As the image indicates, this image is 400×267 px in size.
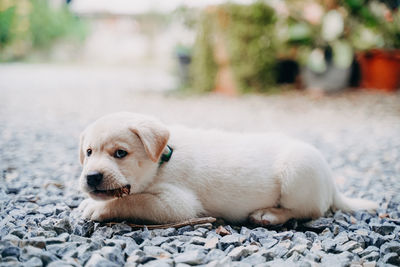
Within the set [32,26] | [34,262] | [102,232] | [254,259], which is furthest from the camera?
[32,26]

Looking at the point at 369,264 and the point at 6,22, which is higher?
the point at 6,22

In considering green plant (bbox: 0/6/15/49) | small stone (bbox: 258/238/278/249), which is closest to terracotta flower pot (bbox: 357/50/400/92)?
small stone (bbox: 258/238/278/249)

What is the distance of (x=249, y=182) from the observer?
8.10 feet

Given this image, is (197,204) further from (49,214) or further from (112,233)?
(49,214)

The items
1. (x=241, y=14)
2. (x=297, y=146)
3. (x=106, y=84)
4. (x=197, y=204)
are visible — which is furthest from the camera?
(x=106, y=84)

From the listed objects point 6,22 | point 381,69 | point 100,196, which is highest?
point 6,22

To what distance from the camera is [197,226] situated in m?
2.29

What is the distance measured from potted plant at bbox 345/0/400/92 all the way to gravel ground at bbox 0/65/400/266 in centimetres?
220

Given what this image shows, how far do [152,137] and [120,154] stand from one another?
0.22 metres

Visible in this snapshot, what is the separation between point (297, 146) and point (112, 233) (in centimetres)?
136

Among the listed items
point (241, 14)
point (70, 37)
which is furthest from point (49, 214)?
point (70, 37)

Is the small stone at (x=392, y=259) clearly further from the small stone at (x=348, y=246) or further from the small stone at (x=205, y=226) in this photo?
the small stone at (x=205, y=226)

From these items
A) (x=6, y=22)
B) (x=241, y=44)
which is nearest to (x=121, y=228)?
(x=241, y=44)

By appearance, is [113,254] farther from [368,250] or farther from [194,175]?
[368,250]
